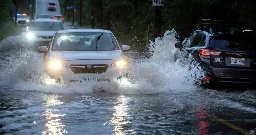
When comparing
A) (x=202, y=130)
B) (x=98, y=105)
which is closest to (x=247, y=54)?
(x=98, y=105)

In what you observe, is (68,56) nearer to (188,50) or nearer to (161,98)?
(161,98)

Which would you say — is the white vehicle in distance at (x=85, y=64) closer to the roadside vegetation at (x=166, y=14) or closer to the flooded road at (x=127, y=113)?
the flooded road at (x=127, y=113)

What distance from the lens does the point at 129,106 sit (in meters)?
12.6

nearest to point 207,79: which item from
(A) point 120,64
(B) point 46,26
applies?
(A) point 120,64

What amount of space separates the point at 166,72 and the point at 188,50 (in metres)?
0.86

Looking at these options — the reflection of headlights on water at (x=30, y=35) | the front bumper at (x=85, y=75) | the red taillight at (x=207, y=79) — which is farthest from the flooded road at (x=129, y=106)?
the reflection of headlights on water at (x=30, y=35)

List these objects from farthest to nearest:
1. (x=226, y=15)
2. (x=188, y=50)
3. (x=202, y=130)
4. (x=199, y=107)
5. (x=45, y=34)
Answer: (x=45, y=34)
(x=226, y=15)
(x=188, y=50)
(x=199, y=107)
(x=202, y=130)

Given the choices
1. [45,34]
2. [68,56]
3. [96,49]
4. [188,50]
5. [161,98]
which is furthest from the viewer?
[45,34]

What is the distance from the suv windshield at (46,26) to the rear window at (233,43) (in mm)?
19076

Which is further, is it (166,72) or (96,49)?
(166,72)

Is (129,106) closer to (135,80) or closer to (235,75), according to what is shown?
(135,80)

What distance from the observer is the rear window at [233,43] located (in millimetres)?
15797

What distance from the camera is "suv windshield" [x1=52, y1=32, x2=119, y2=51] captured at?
53.5 feet

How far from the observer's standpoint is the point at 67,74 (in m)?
14.7
